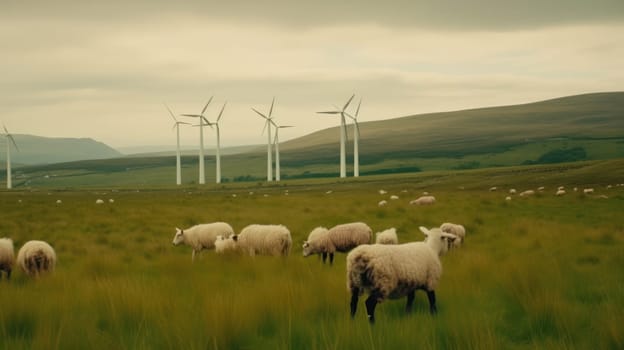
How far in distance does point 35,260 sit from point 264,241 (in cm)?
584

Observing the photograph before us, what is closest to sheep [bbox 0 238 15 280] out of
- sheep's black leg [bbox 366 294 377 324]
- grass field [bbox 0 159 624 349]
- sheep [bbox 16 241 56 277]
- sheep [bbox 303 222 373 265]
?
sheep [bbox 16 241 56 277]

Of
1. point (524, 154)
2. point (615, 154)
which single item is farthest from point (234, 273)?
point (524, 154)

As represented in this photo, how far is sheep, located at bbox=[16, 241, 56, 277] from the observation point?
12422mm

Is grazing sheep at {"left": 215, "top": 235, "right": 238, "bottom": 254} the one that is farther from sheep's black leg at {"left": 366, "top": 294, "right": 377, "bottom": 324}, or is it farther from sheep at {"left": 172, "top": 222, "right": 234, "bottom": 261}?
sheep's black leg at {"left": 366, "top": 294, "right": 377, "bottom": 324}

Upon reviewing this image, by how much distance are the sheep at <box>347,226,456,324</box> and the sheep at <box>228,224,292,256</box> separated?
Result: 6.87 m

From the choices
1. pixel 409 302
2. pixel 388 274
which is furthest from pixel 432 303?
pixel 388 274

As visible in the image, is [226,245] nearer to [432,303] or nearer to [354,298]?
[354,298]

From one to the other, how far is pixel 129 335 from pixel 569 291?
6.92 meters

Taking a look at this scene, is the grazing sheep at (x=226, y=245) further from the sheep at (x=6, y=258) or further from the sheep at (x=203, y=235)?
the sheep at (x=6, y=258)

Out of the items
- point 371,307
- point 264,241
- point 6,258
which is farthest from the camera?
point 264,241

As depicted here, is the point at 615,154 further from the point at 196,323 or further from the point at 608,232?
the point at 196,323

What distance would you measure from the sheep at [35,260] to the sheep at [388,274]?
311 inches

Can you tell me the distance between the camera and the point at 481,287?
9492 mm

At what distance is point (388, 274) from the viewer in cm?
805
